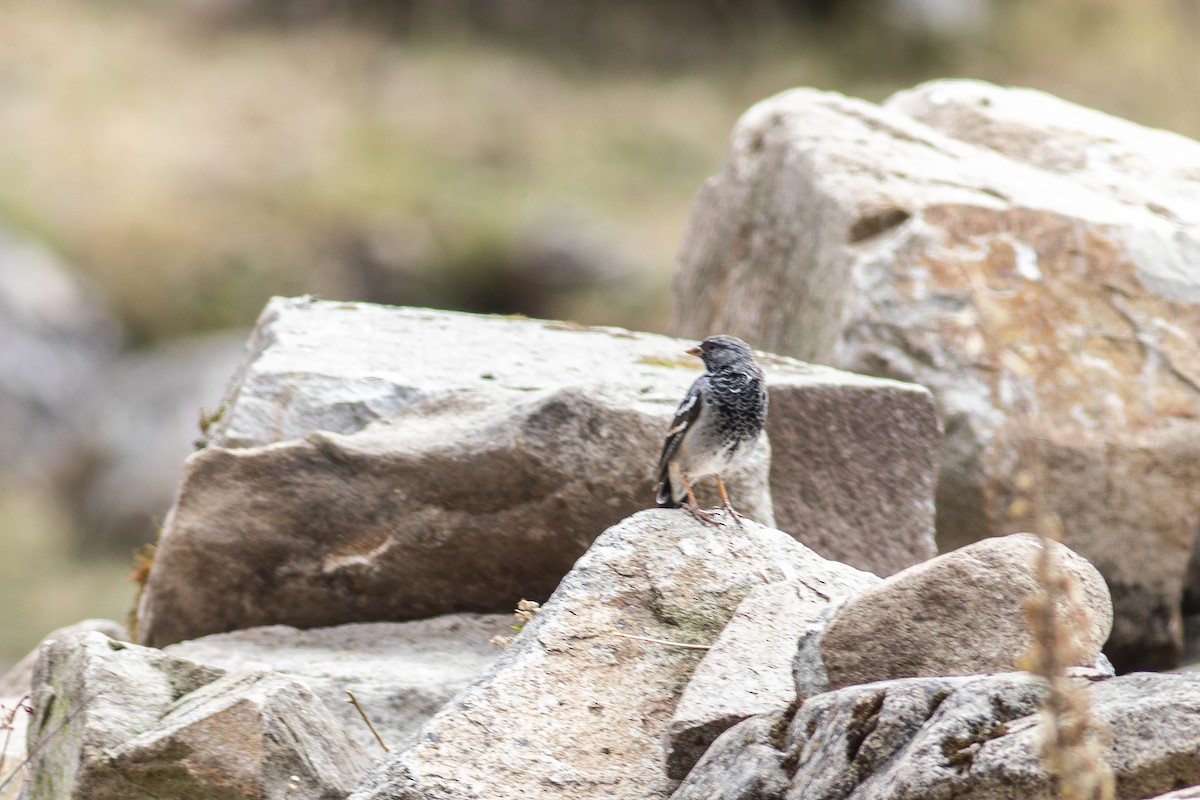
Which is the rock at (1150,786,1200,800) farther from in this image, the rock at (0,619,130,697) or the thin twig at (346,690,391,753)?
the rock at (0,619,130,697)

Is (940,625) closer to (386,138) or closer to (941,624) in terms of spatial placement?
(941,624)

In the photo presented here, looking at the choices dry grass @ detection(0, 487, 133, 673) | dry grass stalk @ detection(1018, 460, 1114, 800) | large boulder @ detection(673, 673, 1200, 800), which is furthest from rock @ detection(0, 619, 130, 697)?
dry grass @ detection(0, 487, 133, 673)

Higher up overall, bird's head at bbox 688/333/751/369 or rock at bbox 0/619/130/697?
bird's head at bbox 688/333/751/369

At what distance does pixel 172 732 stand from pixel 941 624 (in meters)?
2.09

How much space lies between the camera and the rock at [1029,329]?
22.4ft

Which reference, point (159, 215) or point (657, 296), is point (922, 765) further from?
point (159, 215)

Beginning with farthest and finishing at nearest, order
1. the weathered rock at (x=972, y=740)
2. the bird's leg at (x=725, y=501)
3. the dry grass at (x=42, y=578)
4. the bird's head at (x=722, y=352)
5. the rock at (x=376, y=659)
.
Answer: the dry grass at (x=42, y=578) < the bird's head at (x=722, y=352) < the rock at (x=376, y=659) < the bird's leg at (x=725, y=501) < the weathered rock at (x=972, y=740)

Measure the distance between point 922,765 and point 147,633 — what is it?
3976 mm

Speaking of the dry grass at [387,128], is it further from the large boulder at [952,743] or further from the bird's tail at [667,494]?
the large boulder at [952,743]

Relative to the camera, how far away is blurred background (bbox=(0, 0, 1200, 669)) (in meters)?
19.6

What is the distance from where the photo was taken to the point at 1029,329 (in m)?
6.93

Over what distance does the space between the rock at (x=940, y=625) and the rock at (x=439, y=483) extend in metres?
1.89

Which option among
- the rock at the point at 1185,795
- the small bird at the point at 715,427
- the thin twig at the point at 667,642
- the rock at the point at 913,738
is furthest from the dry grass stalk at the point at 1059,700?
the small bird at the point at 715,427

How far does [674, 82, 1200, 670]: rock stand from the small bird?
64.5 inches
